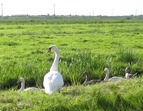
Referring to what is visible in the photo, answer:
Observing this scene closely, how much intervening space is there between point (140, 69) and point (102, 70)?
1.98 m

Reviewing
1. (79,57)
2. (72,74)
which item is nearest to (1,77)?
(72,74)

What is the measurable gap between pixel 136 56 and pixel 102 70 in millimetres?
2925

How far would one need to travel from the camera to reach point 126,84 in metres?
9.59

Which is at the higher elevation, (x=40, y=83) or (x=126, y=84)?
(x=126, y=84)

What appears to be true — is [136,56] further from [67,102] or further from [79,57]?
[67,102]

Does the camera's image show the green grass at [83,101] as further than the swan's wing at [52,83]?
No

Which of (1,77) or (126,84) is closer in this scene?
(126,84)

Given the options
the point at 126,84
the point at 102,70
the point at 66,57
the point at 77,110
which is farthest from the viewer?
the point at 66,57

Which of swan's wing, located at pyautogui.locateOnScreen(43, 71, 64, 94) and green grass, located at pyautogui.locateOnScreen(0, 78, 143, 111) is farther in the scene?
swan's wing, located at pyautogui.locateOnScreen(43, 71, 64, 94)

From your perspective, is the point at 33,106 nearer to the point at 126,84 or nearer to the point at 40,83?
the point at 126,84

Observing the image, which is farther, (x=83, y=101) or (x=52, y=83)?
(x=52, y=83)

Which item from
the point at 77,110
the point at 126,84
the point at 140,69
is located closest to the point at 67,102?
the point at 77,110

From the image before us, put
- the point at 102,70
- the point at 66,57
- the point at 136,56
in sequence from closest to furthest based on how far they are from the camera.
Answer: the point at 102,70 < the point at 136,56 < the point at 66,57

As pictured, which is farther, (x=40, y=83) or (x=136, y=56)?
(x=136, y=56)
